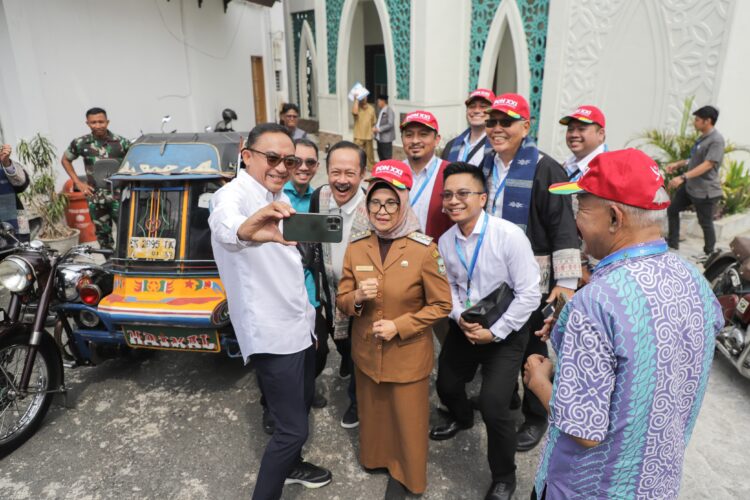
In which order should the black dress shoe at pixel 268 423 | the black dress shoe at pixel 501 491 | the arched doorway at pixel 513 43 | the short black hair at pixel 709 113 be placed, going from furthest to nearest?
the arched doorway at pixel 513 43, the short black hair at pixel 709 113, the black dress shoe at pixel 268 423, the black dress shoe at pixel 501 491

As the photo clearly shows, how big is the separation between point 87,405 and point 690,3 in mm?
8617

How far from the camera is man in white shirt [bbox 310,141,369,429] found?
304 cm

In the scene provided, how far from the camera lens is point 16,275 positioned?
3.27m

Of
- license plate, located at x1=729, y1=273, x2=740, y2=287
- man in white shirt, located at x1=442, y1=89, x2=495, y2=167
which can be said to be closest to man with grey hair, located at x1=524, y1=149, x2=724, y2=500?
man in white shirt, located at x1=442, y1=89, x2=495, y2=167

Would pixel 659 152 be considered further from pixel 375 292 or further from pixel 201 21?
pixel 201 21

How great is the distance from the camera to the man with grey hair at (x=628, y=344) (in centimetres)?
138

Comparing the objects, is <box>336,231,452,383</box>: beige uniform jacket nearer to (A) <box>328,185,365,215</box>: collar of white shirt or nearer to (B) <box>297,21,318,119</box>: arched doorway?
(A) <box>328,185,365,215</box>: collar of white shirt

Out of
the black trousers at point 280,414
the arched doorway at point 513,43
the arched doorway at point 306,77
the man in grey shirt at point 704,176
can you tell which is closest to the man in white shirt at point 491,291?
the black trousers at point 280,414

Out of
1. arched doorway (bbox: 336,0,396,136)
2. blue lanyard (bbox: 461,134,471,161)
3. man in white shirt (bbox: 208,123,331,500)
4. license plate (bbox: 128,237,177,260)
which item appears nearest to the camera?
man in white shirt (bbox: 208,123,331,500)

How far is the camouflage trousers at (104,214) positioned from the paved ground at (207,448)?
2389 millimetres

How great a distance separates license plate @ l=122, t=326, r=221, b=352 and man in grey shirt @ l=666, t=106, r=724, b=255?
5.36 m

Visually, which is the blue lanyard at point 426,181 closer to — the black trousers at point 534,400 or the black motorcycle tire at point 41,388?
the black trousers at point 534,400

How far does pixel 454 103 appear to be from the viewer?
11.5m

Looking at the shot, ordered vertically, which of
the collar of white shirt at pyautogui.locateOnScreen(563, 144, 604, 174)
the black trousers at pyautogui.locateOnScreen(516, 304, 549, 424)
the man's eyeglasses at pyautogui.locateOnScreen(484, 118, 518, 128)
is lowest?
the black trousers at pyautogui.locateOnScreen(516, 304, 549, 424)
